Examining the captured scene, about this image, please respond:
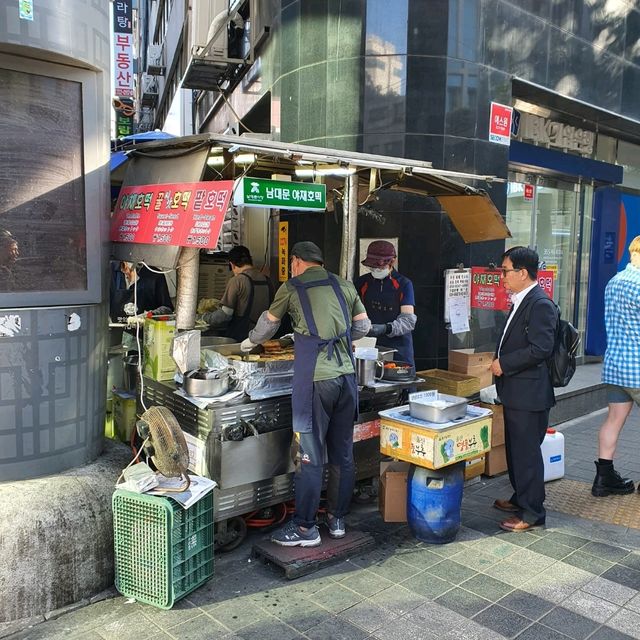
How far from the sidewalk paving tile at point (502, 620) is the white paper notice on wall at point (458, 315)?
11.9 ft

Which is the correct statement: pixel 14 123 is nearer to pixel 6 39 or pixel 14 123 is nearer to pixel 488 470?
pixel 6 39

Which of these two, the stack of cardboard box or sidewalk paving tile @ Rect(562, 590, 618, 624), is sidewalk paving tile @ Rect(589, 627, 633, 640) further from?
the stack of cardboard box

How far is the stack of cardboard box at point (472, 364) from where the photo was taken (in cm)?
634

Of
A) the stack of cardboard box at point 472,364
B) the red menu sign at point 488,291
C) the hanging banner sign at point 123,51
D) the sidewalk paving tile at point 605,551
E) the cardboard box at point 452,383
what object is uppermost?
A: the hanging banner sign at point 123,51

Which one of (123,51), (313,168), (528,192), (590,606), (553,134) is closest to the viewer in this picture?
(590,606)

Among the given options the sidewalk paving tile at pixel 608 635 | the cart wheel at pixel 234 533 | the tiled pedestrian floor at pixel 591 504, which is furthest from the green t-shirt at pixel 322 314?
the tiled pedestrian floor at pixel 591 504

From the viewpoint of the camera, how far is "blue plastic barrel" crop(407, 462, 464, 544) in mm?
4379

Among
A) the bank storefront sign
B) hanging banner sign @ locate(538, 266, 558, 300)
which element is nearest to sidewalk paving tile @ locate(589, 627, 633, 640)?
hanging banner sign @ locate(538, 266, 558, 300)

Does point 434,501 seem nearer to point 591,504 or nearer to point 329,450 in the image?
point 329,450

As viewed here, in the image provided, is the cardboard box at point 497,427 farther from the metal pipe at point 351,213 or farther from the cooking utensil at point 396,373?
the metal pipe at point 351,213

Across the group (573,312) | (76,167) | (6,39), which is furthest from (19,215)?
(573,312)

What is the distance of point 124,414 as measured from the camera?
561 centimetres

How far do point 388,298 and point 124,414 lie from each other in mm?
2692

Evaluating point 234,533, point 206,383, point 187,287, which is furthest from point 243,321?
point 234,533
